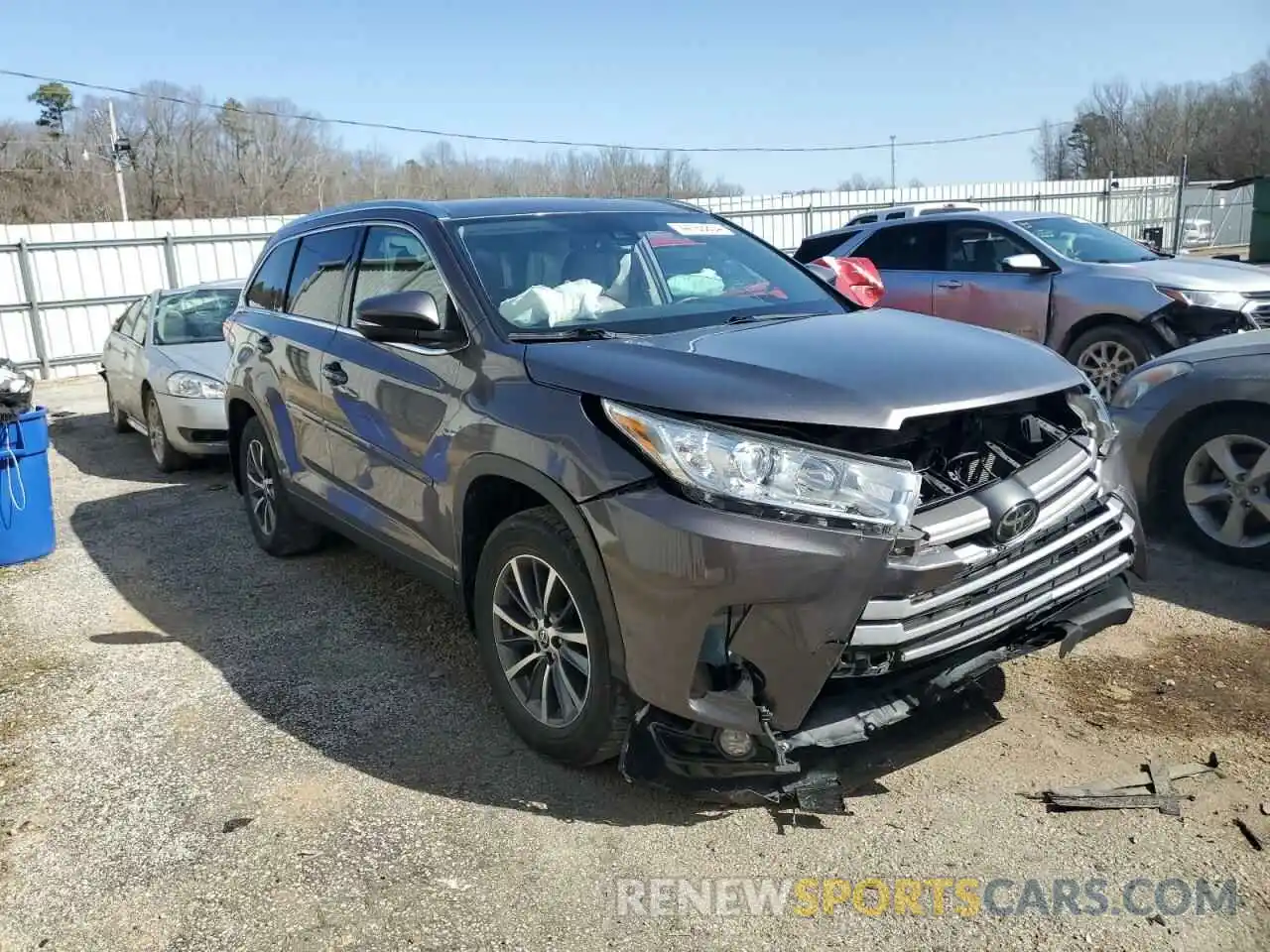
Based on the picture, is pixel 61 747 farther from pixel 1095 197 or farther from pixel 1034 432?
pixel 1095 197

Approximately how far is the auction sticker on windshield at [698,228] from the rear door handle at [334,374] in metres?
1.54

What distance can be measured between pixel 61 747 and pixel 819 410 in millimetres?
3077

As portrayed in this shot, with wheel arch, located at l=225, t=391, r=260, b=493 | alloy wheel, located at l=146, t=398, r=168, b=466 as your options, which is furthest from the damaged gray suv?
alloy wheel, located at l=146, t=398, r=168, b=466

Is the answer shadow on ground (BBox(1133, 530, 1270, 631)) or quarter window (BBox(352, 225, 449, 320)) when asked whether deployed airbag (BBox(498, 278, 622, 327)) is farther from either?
shadow on ground (BBox(1133, 530, 1270, 631))

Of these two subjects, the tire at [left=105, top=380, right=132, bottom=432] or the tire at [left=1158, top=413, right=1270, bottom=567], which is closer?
the tire at [left=1158, top=413, right=1270, bottom=567]

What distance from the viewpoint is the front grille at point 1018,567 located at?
2688 millimetres

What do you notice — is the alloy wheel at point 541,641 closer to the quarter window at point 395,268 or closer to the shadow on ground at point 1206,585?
the quarter window at point 395,268

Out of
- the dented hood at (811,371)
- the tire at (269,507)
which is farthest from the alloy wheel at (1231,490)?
the tire at (269,507)

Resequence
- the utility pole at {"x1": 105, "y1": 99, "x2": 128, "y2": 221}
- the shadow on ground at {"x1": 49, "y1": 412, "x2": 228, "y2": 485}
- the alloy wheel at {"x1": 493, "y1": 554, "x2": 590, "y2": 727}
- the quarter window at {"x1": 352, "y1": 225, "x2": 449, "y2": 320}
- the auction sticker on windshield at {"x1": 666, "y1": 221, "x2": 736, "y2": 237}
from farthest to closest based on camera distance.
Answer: the utility pole at {"x1": 105, "y1": 99, "x2": 128, "y2": 221}, the shadow on ground at {"x1": 49, "y1": 412, "x2": 228, "y2": 485}, the auction sticker on windshield at {"x1": 666, "y1": 221, "x2": 736, "y2": 237}, the quarter window at {"x1": 352, "y1": 225, "x2": 449, "y2": 320}, the alloy wheel at {"x1": 493, "y1": 554, "x2": 590, "y2": 727}

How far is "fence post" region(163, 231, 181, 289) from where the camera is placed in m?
18.6

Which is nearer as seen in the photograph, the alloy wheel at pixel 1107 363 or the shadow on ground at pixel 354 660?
the shadow on ground at pixel 354 660

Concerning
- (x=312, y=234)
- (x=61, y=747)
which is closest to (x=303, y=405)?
(x=312, y=234)

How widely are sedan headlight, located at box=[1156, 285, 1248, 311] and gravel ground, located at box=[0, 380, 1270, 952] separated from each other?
358cm

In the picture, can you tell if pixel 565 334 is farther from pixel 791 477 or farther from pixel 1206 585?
pixel 1206 585
